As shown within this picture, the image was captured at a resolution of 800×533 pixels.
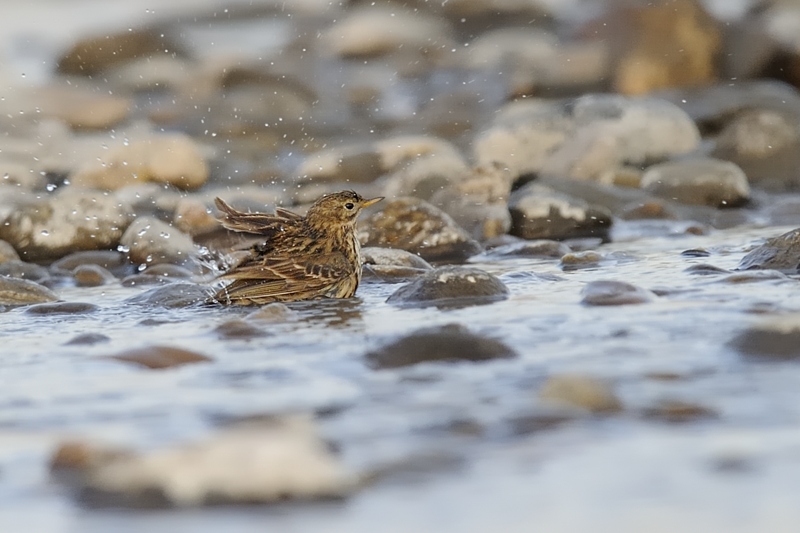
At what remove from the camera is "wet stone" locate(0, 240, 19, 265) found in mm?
6777

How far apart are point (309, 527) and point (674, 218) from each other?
19.2ft

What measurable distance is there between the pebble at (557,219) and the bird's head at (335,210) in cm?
233

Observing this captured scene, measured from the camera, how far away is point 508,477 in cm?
243

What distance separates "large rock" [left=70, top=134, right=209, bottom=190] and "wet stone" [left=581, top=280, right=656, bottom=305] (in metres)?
6.17

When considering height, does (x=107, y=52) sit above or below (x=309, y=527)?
above

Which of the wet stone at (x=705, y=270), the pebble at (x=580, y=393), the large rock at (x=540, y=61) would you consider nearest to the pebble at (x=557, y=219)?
the wet stone at (x=705, y=270)

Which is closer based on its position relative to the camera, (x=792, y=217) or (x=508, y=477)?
(x=508, y=477)

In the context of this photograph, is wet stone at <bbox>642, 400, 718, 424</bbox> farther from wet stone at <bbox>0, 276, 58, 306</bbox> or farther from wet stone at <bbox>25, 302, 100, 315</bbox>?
wet stone at <bbox>0, 276, 58, 306</bbox>

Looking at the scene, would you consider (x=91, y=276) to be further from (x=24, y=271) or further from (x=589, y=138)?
(x=589, y=138)

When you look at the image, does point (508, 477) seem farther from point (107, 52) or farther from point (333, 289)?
point (107, 52)

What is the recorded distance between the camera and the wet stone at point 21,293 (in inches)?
200

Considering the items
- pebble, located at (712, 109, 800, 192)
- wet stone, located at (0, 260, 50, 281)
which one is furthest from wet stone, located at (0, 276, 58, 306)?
pebble, located at (712, 109, 800, 192)

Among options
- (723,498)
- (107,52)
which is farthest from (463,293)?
(107,52)

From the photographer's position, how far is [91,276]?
20.5 feet
